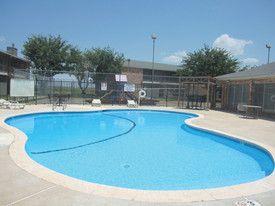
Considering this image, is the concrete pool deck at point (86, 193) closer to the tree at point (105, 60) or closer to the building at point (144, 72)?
the tree at point (105, 60)

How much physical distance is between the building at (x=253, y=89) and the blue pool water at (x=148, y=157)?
21.6ft

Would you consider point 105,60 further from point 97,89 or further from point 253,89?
point 253,89

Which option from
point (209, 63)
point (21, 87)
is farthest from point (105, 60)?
point (209, 63)

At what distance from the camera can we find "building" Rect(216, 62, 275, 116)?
36.6ft

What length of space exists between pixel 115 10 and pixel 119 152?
40.8 feet

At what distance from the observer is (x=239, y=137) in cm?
595

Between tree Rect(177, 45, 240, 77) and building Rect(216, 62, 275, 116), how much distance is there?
933cm

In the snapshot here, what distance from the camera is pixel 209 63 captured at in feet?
79.3

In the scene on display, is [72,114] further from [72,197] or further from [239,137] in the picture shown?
[72,197]

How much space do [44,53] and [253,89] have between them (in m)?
23.7

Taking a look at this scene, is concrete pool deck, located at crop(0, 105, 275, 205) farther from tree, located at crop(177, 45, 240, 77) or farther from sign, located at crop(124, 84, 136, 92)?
tree, located at crop(177, 45, 240, 77)

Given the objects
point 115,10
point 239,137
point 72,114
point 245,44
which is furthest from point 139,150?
point 245,44

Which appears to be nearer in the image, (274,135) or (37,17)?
(274,135)

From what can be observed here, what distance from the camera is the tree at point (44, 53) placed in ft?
79.7
